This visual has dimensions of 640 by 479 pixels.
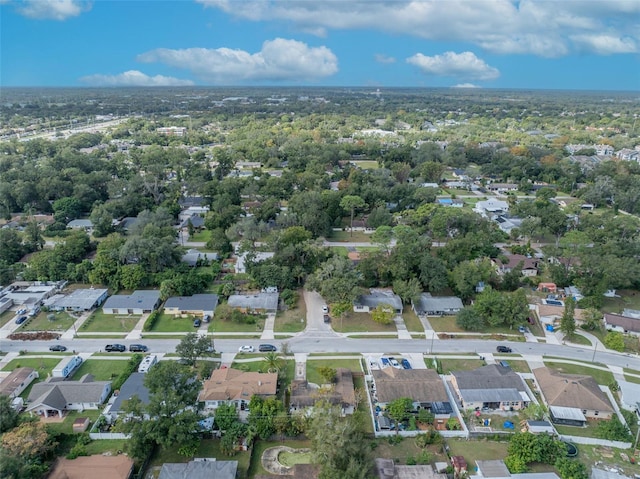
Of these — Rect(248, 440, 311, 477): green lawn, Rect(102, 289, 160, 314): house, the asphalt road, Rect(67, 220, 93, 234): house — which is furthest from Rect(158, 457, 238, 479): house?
Rect(67, 220, 93, 234): house

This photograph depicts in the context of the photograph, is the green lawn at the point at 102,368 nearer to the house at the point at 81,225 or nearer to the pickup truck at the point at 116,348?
the pickup truck at the point at 116,348

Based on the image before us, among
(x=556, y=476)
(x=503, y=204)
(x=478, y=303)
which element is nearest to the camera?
(x=556, y=476)

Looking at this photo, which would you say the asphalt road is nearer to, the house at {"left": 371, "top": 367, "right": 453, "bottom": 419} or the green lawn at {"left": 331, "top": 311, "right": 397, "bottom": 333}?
the green lawn at {"left": 331, "top": 311, "right": 397, "bottom": 333}

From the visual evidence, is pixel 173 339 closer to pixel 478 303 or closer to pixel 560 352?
pixel 478 303

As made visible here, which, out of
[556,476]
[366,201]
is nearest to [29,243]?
[366,201]

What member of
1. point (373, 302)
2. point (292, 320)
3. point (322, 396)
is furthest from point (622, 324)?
point (292, 320)

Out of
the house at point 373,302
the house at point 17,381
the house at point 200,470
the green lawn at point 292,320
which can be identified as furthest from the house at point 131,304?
the house at point 200,470

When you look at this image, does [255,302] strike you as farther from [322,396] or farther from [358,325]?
[322,396]
